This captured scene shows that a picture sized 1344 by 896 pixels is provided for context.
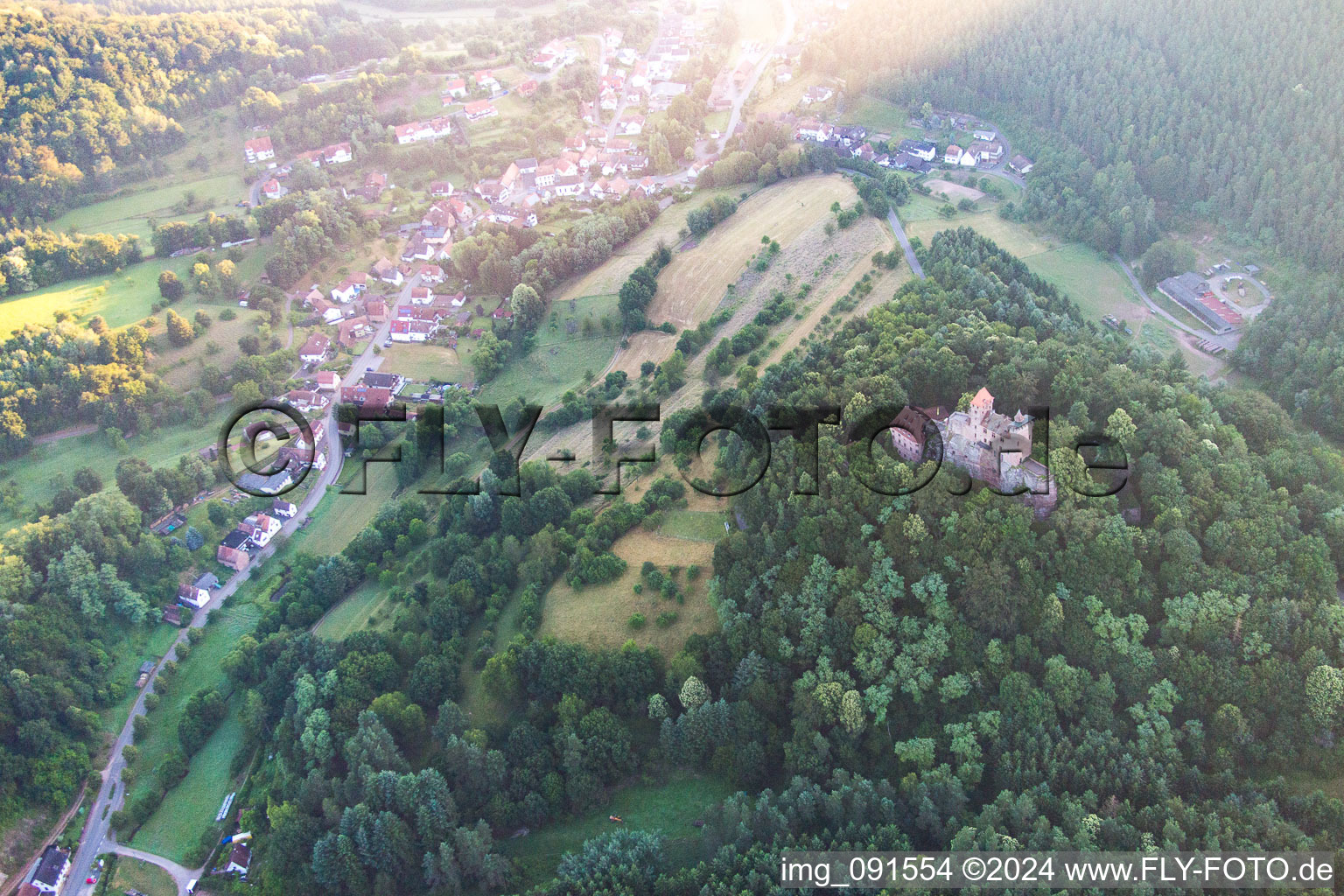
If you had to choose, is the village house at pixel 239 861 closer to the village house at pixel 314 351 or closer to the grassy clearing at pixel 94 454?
the grassy clearing at pixel 94 454

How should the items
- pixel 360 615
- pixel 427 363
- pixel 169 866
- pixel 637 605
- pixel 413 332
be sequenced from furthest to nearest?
pixel 413 332, pixel 427 363, pixel 360 615, pixel 637 605, pixel 169 866

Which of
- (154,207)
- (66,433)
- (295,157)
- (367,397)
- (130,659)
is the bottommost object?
(130,659)

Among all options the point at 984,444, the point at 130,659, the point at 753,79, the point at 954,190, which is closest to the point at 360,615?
the point at 130,659

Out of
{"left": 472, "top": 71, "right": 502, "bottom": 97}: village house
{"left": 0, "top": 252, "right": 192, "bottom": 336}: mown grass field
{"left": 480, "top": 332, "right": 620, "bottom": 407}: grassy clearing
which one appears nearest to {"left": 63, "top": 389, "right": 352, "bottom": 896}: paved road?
{"left": 480, "top": 332, "right": 620, "bottom": 407}: grassy clearing

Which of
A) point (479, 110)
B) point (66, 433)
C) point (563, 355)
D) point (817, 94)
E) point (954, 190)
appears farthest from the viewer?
point (479, 110)

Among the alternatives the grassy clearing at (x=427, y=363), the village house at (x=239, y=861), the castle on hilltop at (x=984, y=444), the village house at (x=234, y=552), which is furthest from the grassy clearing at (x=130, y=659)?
the castle on hilltop at (x=984, y=444)

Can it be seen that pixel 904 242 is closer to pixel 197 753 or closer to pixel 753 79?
pixel 753 79
